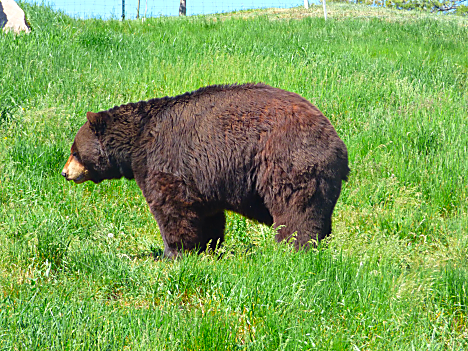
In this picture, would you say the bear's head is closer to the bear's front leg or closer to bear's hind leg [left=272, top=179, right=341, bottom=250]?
the bear's front leg

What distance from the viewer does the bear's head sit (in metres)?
5.19

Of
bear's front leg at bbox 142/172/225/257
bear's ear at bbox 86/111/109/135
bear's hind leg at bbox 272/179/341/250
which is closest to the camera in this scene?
bear's hind leg at bbox 272/179/341/250

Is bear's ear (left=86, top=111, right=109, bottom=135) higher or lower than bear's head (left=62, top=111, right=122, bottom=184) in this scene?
higher

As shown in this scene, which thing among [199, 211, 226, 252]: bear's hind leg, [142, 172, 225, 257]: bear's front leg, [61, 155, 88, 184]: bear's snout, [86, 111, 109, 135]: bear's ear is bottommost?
[199, 211, 226, 252]: bear's hind leg

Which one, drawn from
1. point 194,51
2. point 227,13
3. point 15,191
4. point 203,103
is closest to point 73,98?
point 15,191

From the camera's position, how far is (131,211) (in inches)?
246

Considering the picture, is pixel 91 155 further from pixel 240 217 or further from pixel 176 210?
pixel 240 217

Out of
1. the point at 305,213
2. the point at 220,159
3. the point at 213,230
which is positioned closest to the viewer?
the point at 305,213

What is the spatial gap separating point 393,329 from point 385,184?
334 centimetres

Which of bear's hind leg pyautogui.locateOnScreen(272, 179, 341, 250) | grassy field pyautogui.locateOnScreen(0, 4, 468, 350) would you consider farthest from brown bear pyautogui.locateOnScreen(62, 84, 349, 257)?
grassy field pyautogui.locateOnScreen(0, 4, 468, 350)

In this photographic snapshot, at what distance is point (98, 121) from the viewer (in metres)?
5.17

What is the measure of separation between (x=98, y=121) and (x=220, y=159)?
142 cm

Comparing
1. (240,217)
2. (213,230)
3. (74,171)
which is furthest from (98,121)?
(240,217)

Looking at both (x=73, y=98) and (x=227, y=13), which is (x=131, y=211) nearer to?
(x=73, y=98)
